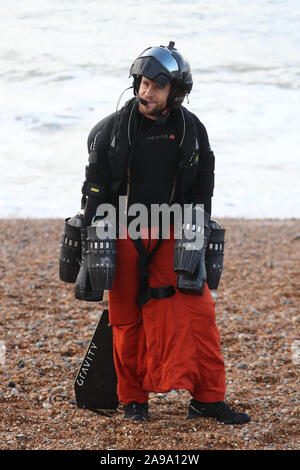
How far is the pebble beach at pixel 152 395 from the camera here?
3906 millimetres

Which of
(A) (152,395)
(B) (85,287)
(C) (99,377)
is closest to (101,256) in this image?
(B) (85,287)

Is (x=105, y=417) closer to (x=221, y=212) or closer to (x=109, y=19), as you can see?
(x=221, y=212)

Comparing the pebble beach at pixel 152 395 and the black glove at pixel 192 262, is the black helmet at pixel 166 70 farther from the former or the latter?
the pebble beach at pixel 152 395

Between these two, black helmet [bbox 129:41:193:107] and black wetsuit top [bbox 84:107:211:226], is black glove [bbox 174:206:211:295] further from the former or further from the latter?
black helmet [bbox 129:41:193:107]

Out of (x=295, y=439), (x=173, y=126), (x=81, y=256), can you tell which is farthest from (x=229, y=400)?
(x=173, y=126)

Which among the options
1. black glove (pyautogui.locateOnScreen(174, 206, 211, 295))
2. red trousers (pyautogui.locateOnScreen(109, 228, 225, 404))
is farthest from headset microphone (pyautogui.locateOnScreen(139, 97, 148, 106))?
red trousers (pyautogui.locateOnScreen(109, 228, 225, 404))

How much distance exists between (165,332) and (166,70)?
4.38 ft

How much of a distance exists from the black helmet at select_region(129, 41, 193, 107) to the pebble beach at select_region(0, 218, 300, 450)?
1.75 meters

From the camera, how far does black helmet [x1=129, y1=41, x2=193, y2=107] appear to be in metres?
3.80

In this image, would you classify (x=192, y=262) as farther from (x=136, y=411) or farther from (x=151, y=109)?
(x=136, y=411)

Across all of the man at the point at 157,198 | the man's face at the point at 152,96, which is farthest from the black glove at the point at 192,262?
the man's face at the point at 152,96

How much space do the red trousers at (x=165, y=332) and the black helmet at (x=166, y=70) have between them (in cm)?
78
